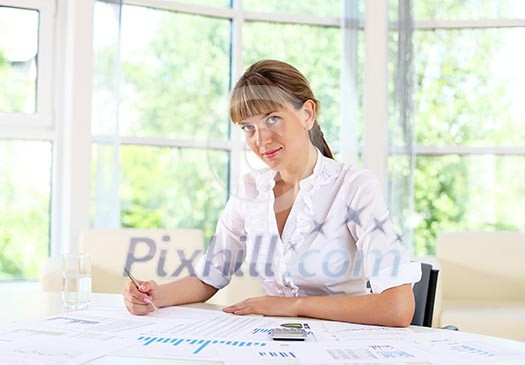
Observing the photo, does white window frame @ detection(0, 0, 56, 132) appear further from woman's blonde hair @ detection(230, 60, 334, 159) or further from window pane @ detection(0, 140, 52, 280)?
woman's blonde hair @ detection(230, 60, 334, 159)

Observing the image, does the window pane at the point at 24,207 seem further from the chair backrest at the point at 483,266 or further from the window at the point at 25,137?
the chair backrest at the point at 483,266

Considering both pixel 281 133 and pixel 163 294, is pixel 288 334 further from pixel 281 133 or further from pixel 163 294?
pixel 281 133

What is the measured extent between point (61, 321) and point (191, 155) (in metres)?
2.74

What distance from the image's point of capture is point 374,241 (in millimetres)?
1687

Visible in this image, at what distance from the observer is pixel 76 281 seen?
1.70 meters

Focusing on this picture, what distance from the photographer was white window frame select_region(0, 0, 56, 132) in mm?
3779

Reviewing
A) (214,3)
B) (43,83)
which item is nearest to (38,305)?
(43,83)

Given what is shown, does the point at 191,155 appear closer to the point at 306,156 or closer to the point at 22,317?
the point at 306,156

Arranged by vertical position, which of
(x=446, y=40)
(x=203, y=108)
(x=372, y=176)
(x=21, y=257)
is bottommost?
(x=21, y=257)

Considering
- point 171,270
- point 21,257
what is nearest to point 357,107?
point 171,270

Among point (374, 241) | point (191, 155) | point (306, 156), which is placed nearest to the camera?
point (374, 241)

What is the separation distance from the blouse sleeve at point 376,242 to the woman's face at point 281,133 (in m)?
0.20

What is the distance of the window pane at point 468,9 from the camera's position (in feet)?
14.2

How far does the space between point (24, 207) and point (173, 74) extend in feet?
3.58
